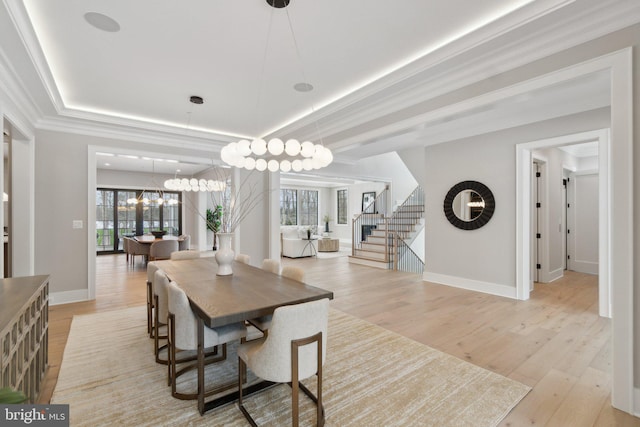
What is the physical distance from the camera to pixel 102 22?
2.33m

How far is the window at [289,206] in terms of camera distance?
12828 mm

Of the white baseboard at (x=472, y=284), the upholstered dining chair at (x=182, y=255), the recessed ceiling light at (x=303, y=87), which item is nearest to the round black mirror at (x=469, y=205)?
the white baseboard at (x=472, y=284)

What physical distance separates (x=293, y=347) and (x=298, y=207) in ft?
37.4

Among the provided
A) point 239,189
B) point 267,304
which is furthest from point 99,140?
point 267,304

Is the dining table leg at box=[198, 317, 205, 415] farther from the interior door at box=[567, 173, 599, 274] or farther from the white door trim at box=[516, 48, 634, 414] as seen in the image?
the interior door at box=[567, 173, 599, 274]

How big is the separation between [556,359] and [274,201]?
189 inches

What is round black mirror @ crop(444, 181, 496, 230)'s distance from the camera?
4.99 meters

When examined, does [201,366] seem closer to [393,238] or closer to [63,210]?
[63,210]

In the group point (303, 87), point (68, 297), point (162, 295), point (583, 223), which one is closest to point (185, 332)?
point (162, 295)

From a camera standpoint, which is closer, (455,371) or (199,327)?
(199,327)

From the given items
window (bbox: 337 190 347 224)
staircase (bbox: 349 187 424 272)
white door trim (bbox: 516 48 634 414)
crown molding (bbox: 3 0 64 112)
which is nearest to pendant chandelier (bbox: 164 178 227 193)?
crown molding (bbox: 3 0 64 112)

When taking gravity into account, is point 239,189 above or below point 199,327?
above

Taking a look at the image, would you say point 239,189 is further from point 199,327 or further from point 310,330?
point 310,330

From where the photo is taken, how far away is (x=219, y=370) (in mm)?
2576
